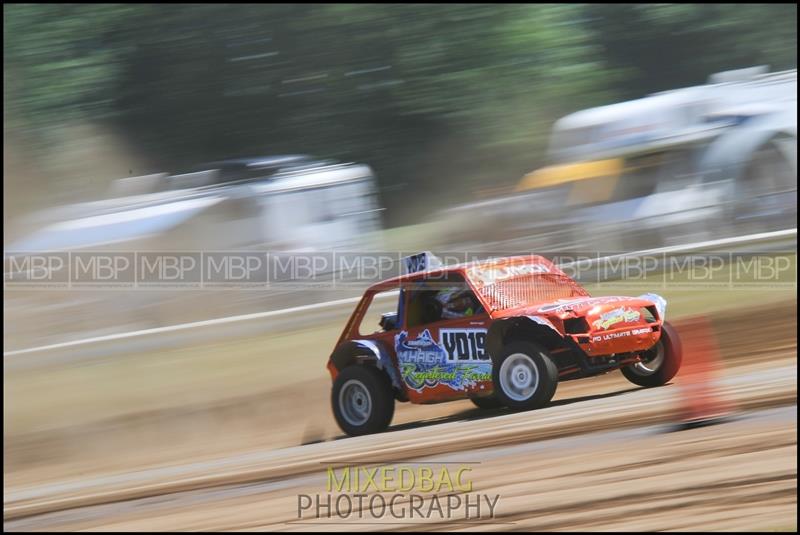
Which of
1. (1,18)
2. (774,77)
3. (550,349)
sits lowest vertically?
(550,349)

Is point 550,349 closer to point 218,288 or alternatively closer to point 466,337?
point 466,337

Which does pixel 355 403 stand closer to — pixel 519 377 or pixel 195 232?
pixel 519 377

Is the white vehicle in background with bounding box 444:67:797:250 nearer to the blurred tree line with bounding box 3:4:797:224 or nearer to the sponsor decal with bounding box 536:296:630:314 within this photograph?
the blurred tree line with bounding box 3:4:797:224

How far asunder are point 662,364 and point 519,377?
3.60 feet

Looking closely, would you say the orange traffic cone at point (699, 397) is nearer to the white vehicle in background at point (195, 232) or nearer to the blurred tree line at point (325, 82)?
the white vehicle in background at point (195, 232)

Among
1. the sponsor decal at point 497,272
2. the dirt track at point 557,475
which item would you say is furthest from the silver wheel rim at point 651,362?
the sponsor decal at point 497,272

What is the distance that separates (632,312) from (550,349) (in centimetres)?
61

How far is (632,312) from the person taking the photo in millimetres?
6309

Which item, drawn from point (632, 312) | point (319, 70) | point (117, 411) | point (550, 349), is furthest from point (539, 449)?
point (319, 70)

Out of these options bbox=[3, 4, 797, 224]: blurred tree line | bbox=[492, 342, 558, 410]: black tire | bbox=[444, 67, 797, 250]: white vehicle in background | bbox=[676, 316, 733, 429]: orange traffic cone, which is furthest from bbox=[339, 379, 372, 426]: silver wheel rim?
bbox=[3, 4, 797, 224]: blurred tree line

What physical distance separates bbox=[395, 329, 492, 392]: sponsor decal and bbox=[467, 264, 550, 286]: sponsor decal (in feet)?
1.37

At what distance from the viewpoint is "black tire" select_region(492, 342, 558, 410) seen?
610 centimetres

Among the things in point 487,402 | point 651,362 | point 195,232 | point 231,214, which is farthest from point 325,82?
point 651,362

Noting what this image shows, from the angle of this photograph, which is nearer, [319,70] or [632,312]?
[632,312]
